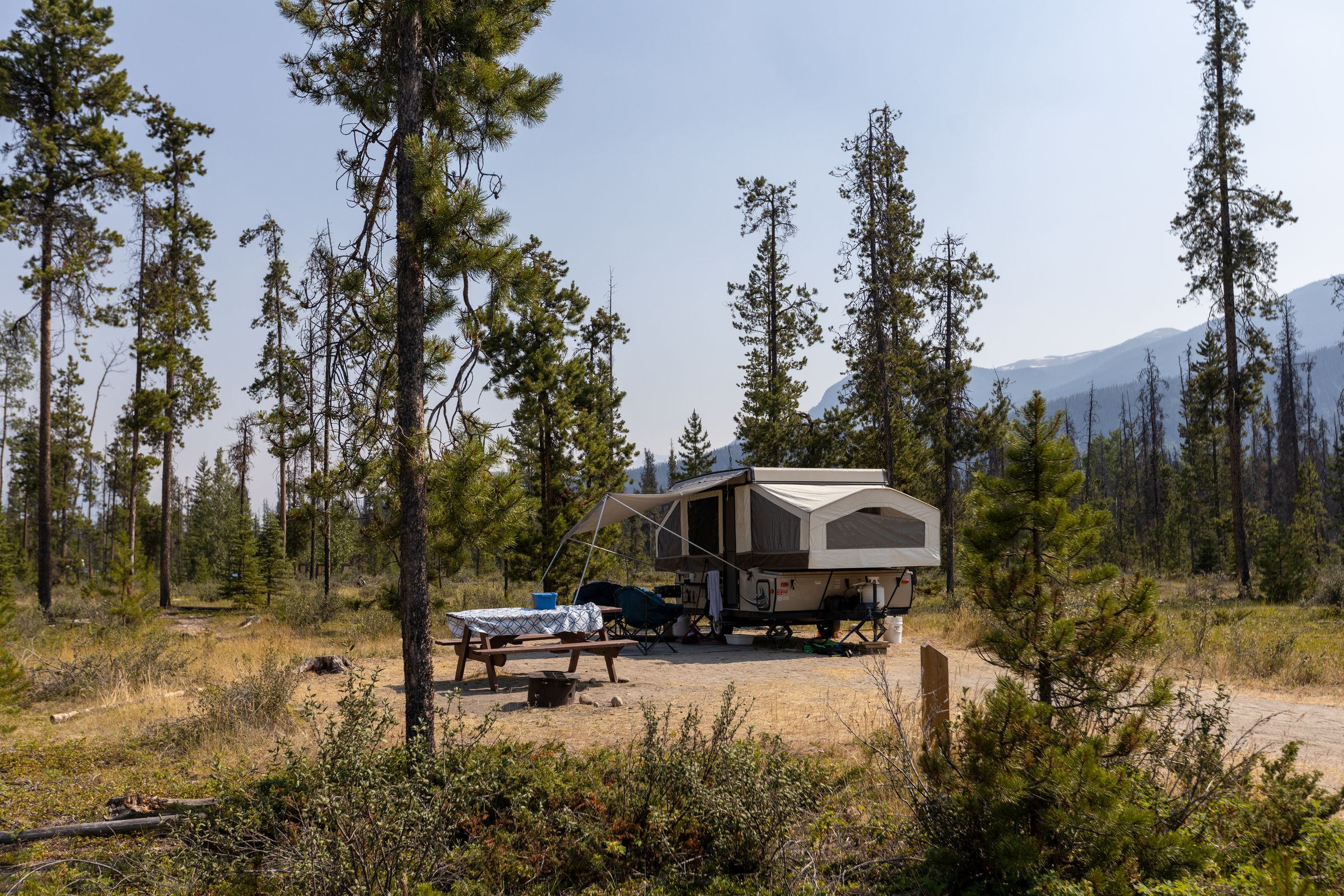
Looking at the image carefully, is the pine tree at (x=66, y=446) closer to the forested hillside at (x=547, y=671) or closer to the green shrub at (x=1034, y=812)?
the forested hillside at (x=547, y=671)

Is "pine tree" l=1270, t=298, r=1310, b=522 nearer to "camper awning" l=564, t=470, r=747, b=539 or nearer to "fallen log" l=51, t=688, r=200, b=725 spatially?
"camper awning" l=564, t=470, r=747, b=539

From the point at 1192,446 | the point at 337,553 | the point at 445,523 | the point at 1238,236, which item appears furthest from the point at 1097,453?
the point at 445,523

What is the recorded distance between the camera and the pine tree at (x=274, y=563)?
22.3 metres

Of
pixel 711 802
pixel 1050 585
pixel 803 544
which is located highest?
pixel 1050 585

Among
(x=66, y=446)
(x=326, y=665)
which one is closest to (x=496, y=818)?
(x=326, y=665)

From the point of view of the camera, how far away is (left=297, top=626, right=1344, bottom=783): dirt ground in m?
6.39

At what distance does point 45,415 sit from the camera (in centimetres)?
1627

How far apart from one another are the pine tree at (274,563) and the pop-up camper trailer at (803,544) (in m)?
12.8

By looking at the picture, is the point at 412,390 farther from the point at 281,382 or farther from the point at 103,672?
the point at 281,382

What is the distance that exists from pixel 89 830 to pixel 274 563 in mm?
19644

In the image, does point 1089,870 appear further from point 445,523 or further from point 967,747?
point 445,523

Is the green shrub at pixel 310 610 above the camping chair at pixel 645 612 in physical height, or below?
below

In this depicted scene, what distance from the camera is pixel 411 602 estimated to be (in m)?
5.22

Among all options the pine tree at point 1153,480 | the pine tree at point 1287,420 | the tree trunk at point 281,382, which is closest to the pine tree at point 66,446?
the tree trunk at point 281,382
